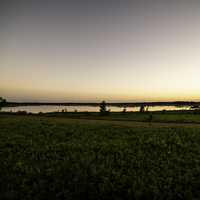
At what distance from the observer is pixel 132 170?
7469 mm

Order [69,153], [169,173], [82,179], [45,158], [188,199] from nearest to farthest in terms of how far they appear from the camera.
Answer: [188,199] < [82,179] < [169,173] < [45,158] < [69,153]

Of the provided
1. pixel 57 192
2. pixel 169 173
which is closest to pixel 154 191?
pixel 169 173

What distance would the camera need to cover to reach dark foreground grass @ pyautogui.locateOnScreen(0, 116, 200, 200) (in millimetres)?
5961

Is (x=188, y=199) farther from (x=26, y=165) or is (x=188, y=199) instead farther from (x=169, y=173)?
(x=26, y=165)

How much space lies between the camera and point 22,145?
432 inches

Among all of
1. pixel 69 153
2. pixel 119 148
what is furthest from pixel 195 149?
pixel 69 153

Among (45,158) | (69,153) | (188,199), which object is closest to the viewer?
(188,199)

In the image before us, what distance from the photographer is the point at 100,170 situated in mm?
7328

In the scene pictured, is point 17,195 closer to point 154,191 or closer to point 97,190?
point 97,190

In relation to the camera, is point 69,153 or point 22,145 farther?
point 22,145

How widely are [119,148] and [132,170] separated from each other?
314 cm

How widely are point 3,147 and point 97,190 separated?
661 cm

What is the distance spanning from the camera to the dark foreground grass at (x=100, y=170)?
596 centimetres

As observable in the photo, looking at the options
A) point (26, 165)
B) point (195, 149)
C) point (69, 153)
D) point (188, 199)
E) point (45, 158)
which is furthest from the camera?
point (195, 149)
